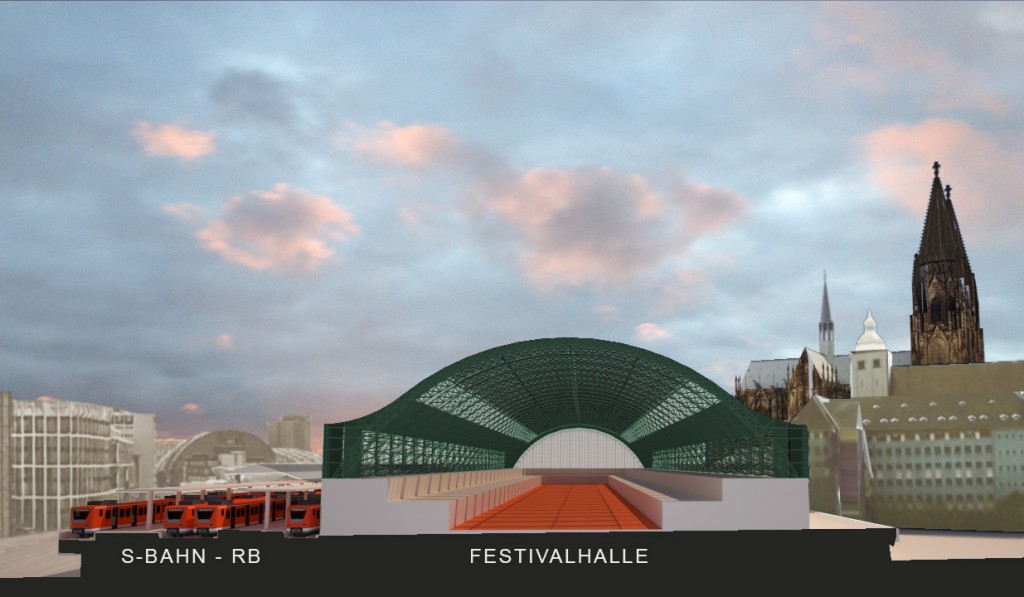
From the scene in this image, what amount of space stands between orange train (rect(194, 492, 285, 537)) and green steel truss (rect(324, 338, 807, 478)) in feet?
13.0

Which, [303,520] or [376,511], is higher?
[376,511]

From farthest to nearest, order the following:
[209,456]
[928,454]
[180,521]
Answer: [209,456] → [928,454] → [180,521]

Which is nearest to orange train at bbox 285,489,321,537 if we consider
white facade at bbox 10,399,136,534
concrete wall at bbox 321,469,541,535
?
concrete wall at bbox 321,469,541,535

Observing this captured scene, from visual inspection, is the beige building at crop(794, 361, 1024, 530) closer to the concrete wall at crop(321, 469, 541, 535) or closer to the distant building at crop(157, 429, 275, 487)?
the concrete wall at crop(321, 469, 541, 535)

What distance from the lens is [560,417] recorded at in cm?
8275

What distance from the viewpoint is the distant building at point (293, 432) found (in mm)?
166625

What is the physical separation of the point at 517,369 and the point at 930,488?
28.6 meters

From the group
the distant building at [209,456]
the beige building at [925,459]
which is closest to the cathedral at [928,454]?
the beige building at [925,459]

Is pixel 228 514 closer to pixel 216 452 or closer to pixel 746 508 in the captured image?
pixel 746 508

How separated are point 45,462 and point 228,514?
48471 mm

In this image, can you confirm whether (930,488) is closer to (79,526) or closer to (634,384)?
(634,384)

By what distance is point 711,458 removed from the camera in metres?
58.4

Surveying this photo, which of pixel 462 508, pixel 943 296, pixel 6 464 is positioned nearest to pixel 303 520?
pixel 462 508

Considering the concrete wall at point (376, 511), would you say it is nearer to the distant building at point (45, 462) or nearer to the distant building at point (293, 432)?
the distant building at point (45, 462)
